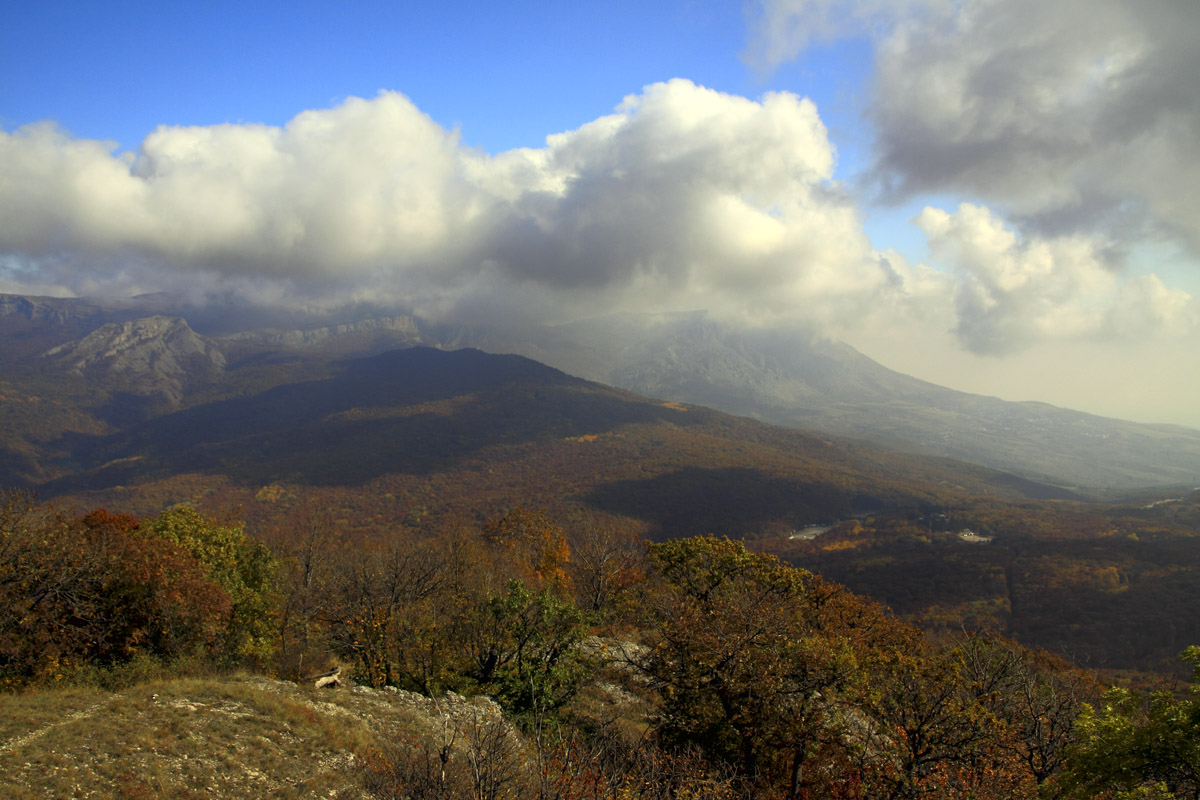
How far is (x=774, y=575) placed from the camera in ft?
109

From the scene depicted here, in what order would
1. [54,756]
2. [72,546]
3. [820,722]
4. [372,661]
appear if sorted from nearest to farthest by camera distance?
[54,756] < [820,722] < [72,546] < [372,661]

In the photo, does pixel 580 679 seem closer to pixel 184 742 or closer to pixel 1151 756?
pixel 184 742

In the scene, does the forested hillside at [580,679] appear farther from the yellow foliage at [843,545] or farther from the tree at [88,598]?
the yellow foliage at [843,545]

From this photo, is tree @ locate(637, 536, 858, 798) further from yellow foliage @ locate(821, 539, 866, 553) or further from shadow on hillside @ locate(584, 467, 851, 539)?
shadow on hillside @ locate(584, 467, 851, 539)

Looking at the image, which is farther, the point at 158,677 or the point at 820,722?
the point at 158,677

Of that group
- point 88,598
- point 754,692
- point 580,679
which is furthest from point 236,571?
point 754,692

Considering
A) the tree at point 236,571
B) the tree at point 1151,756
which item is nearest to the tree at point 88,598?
the tree at point 236,571

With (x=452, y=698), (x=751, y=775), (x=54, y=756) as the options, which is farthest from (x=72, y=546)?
(x=751, y=775)

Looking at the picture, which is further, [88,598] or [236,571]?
[236,571]

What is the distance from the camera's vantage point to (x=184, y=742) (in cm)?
1698

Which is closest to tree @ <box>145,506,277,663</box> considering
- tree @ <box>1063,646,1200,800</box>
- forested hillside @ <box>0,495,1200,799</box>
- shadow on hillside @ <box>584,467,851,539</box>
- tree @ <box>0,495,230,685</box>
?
forested hillside @ <box>0,495,1200,799</box>

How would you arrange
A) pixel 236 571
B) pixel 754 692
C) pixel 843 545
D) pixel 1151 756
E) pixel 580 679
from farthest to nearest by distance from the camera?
pixel 843 545 < pixel 236 571 < pixel 580 679 < pixel 754 692 < pixel 1151 756

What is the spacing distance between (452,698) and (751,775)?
1426 centimetres

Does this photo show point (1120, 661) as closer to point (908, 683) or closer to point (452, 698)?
point (908, 683)
